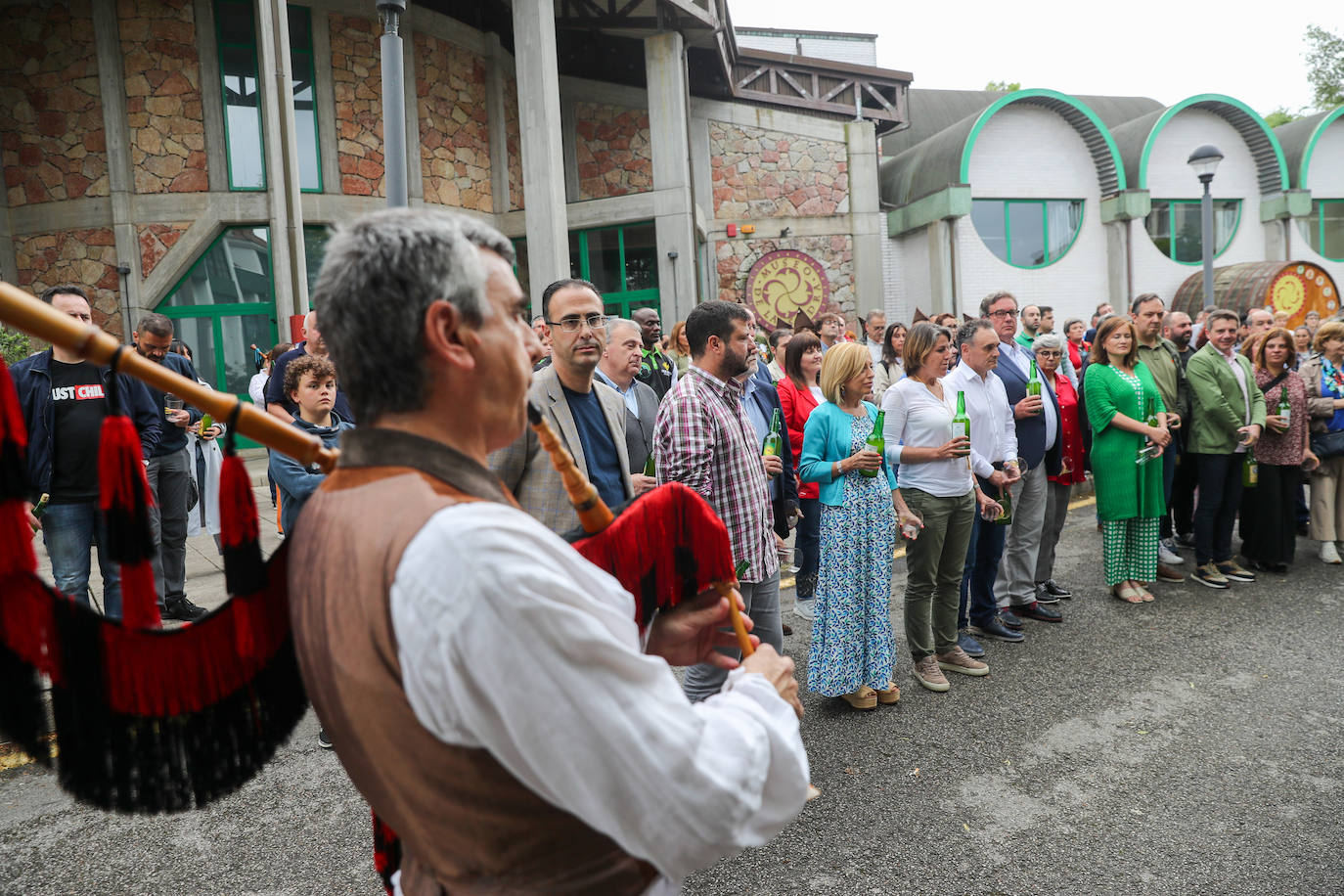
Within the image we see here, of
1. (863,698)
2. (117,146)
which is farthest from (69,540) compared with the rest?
(117,146)

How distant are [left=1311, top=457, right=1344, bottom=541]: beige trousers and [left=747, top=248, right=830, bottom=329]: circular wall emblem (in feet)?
37.7

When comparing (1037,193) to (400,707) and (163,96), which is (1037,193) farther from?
(400,707)

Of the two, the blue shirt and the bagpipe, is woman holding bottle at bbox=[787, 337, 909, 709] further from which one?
the bagpipe

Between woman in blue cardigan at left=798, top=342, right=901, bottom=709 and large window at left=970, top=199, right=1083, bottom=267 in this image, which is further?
large window at left=970, top=199, right=1083, bottom=267

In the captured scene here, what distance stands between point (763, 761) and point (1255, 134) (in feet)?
88.0

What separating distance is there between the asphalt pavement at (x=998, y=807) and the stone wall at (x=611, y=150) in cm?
1422

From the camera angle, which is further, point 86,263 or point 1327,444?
point 86,263

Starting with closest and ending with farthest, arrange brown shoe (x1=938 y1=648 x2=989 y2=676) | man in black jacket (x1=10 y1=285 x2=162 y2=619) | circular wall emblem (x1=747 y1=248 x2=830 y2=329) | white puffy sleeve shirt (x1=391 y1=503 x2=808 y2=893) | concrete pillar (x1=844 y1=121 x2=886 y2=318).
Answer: white puffy sleeve shirt (x1=391 y1=503 x2=808 y2=893)
man in black jacket (x1=10 y1=285 x2=162 y2=619)
brown shoe (x1=938 y1=648 x2=989 y2=676)
circular wall emblem (x1=747 y1=248 x2=830 y2=329)
concrete pillar (x1=844 y1=121 x2=886 y2=318)

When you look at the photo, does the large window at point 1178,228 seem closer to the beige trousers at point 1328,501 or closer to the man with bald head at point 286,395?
the beige trousers at point 1328,501

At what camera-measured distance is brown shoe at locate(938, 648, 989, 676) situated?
4.90m

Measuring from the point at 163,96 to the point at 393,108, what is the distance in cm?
1187

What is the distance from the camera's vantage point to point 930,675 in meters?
4.76

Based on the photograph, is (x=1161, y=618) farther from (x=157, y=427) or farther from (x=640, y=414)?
(x=157, y=427)

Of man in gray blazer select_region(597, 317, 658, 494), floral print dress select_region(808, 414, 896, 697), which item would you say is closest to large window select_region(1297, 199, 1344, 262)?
floral print dress select_region(808, 414, 896, 697)
